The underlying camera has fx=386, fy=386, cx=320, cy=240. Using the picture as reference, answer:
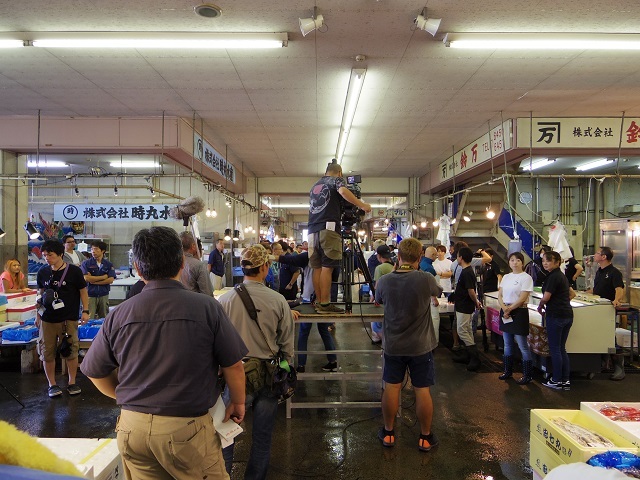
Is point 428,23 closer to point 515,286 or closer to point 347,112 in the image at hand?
point 347,112

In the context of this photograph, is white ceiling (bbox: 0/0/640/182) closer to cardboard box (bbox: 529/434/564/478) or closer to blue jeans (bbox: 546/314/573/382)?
blue jeans (bbox: 546/314/573/382)

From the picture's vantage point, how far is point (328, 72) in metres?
5.40

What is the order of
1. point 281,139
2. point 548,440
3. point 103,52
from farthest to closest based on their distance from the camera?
point 281,139 < point 103,52 < point 548,440

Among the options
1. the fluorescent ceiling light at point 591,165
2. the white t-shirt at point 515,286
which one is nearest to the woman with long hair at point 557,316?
the white t-shirt at point 515,286

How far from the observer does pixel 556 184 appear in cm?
1375

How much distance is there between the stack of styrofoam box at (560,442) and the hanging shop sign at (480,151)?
5.87 meters

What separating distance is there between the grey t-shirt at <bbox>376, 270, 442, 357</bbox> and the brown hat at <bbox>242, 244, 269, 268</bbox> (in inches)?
51.4

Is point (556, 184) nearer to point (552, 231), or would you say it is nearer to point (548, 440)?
point (552, 231)

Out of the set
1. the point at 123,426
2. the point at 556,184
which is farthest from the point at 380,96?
the point at 556,184

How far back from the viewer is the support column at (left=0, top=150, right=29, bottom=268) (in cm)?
762

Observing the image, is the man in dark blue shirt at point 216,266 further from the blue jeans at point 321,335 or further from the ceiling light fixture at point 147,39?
the ceiling light fixture at point 147,39

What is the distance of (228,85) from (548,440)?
5.69 meters

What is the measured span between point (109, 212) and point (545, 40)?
863cm

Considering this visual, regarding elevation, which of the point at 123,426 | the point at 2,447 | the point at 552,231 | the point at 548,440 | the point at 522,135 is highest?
the point at 522,135
